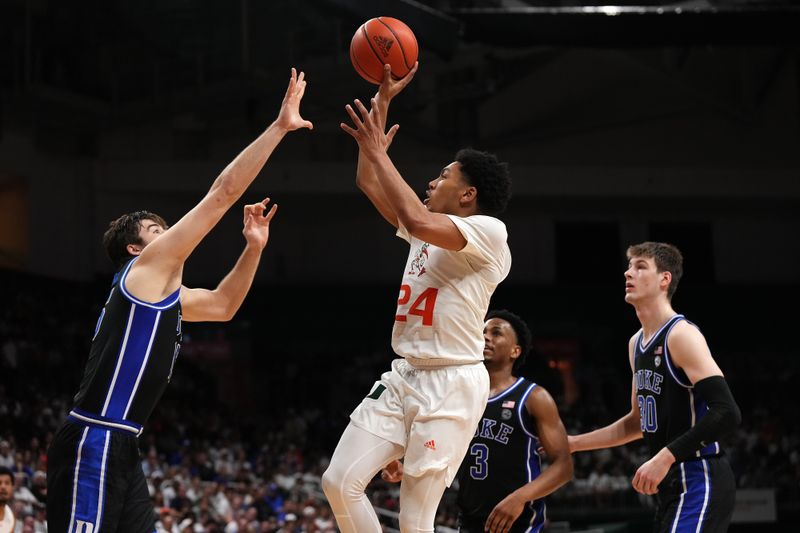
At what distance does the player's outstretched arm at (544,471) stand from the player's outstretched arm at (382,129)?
1.50 metres

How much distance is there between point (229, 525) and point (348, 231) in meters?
13.7

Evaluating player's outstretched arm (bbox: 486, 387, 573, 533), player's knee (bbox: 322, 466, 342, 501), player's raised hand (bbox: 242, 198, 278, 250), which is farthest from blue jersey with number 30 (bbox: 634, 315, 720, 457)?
player's raised hand (bbox: 242, 198, 278, 250)

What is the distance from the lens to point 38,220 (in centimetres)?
2212

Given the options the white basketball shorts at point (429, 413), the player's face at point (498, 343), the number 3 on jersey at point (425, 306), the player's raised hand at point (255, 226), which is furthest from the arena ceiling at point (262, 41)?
the white basketball shorts at point (429, 413)

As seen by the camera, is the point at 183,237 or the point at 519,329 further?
the point at 519,329

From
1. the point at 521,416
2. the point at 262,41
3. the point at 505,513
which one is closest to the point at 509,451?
the point at 521,416

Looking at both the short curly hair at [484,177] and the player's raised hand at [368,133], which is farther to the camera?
the short curly hair at [484,177]

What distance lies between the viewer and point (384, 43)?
5.45 m

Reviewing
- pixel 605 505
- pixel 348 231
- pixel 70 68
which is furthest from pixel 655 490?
pixel 348 231

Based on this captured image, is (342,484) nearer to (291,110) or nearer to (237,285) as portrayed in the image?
(237,285)

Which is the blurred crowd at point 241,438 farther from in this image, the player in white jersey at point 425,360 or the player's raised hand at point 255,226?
the player in white jersey at point 425,360

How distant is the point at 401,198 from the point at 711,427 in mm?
1752

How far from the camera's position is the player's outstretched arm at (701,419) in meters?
4.70

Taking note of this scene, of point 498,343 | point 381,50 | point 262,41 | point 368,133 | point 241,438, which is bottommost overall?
point 241,438
